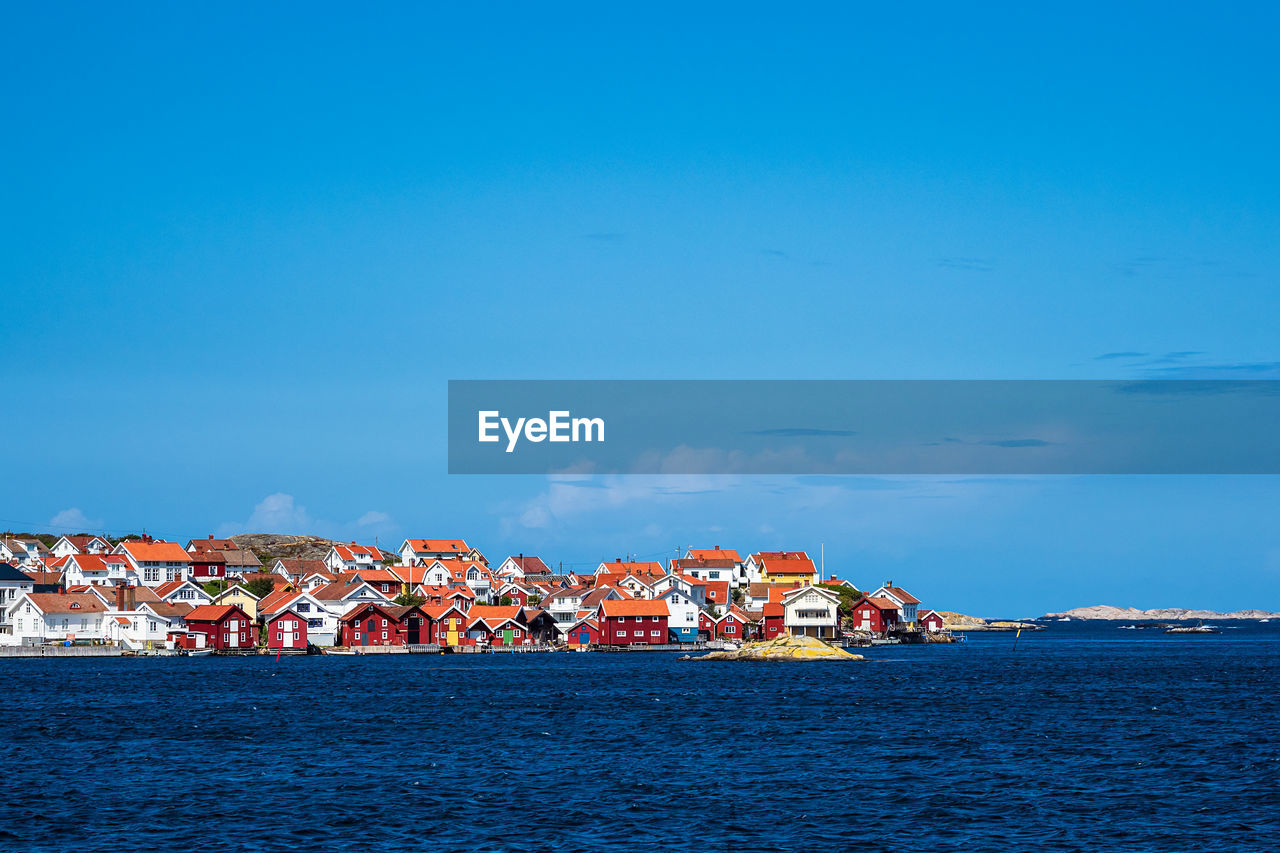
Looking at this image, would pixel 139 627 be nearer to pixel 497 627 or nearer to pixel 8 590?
pixel 8 590

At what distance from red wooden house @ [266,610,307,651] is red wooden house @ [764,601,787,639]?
157 feet

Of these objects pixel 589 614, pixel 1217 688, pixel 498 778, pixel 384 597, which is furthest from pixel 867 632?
pixel 498 778

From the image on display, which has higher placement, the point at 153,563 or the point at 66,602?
the point at 153,563

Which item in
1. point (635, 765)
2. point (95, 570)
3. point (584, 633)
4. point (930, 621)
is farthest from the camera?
point (930, 621)

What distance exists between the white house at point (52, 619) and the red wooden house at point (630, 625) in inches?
1906

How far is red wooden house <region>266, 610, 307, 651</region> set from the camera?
431ft

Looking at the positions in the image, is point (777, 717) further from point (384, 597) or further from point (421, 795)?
point (384, 597)

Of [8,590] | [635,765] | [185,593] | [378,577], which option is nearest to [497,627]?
[378,577]

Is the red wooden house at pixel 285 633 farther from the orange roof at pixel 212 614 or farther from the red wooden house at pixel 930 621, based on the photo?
the red wooden house at pixel 930 621

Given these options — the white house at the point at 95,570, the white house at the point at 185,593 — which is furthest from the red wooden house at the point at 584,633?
the white house at the point at 95,570

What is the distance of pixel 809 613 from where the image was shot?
147 metres

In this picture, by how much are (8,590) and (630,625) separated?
5989 centimetres

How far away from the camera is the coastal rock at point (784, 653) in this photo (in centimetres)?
12362

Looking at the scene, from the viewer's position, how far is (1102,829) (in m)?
37.7
